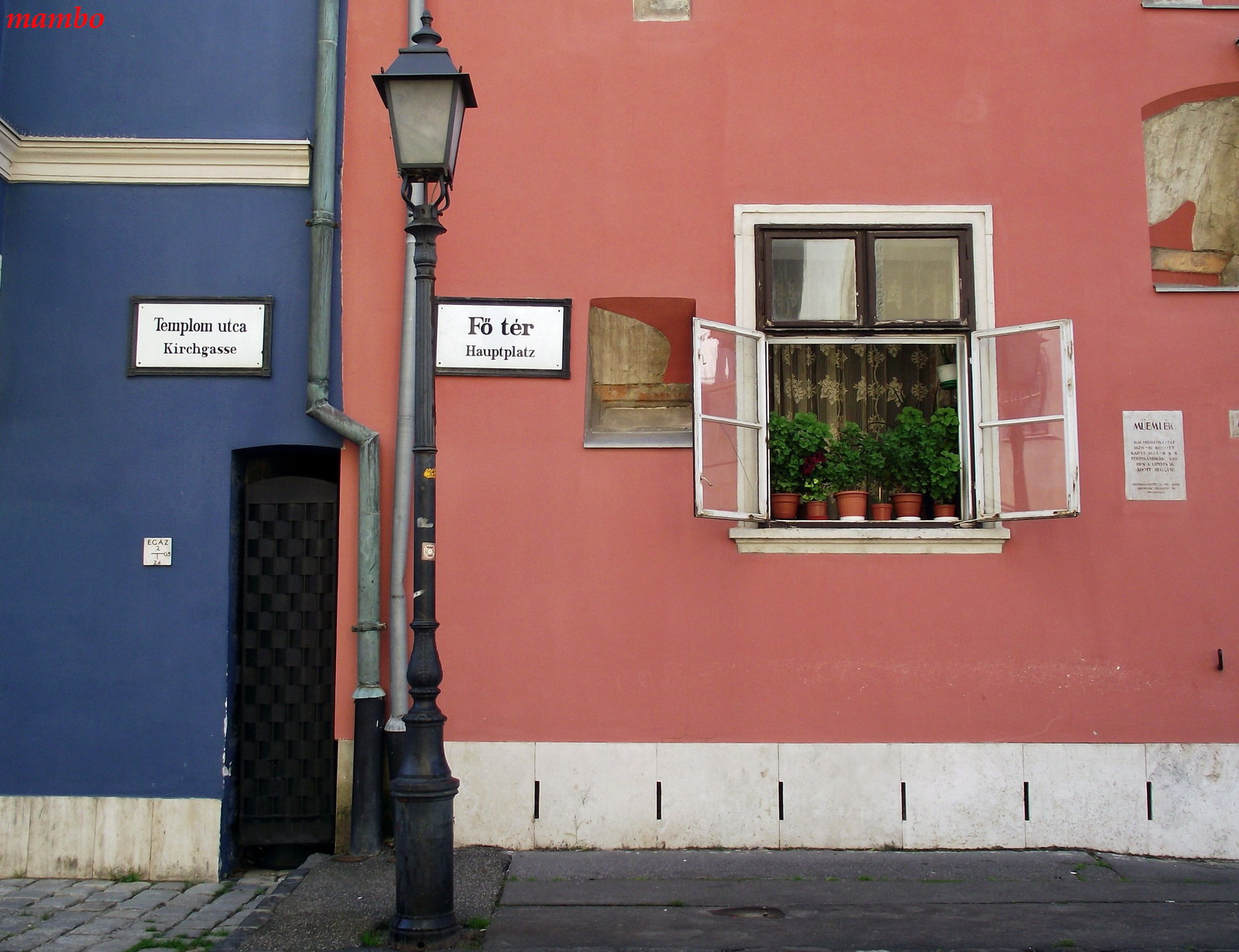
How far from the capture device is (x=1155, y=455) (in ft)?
21.0

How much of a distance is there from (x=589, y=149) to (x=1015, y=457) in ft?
10.4

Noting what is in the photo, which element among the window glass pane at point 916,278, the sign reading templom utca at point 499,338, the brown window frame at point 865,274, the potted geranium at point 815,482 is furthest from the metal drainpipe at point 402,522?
the window glass pane at point 916,278

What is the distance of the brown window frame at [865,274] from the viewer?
21.4 ft

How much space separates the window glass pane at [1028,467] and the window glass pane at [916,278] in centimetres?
84

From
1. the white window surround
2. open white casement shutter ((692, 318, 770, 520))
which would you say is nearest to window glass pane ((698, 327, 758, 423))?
open white casement shutter ((692, 318, 770, 520))

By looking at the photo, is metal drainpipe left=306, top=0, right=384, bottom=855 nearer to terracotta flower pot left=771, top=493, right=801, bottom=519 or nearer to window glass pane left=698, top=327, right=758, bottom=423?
window glass pane left=698, top=327, right=758, bottom=423

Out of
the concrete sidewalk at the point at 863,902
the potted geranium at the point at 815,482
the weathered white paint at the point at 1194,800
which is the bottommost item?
the concrete sidewalk at the point at 863,902

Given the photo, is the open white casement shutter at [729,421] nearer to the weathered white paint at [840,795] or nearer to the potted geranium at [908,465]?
the potted geranium at [908,465]

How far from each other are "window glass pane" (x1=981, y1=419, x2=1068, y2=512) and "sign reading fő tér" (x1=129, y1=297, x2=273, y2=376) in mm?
4389

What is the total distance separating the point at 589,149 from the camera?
21.7 ft

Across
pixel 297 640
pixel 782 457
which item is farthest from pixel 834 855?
pixel 297 640

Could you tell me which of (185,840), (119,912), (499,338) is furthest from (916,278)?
(119,912)

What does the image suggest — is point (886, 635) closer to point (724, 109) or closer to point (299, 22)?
point (724, 109)

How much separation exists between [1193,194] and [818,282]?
258cm
